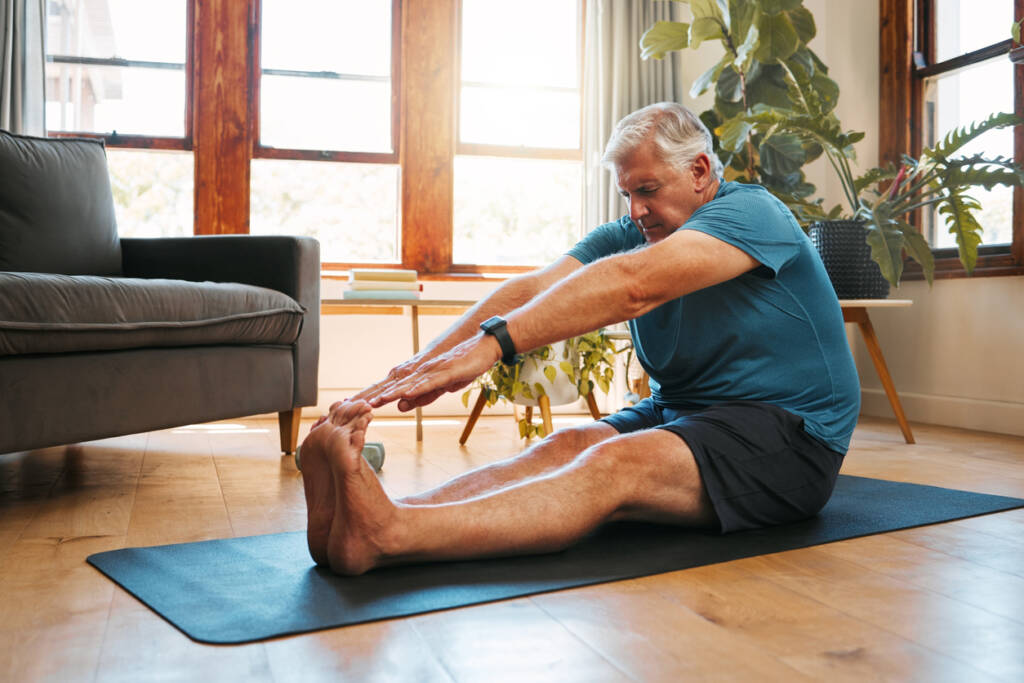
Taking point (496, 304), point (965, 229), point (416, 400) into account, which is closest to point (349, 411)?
point (416, 400)

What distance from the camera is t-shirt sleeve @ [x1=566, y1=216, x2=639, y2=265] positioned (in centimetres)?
192

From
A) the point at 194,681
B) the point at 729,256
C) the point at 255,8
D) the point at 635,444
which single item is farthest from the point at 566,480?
the point at 255,8

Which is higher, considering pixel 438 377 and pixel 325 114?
pixel 325 114

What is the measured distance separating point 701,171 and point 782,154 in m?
2.04

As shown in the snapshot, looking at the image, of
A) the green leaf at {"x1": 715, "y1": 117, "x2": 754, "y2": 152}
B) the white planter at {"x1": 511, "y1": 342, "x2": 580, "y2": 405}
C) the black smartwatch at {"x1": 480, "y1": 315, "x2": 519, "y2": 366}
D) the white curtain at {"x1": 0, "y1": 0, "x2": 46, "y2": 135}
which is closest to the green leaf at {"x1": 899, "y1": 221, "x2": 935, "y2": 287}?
the green leaf at {"x1": 715, "y1": 117, "x2": 754, "y2": 152}

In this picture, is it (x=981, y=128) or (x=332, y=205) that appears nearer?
(x=981, y=128)

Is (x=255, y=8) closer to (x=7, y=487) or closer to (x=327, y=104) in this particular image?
(x=327, y=104)

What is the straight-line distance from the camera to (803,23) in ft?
12.5

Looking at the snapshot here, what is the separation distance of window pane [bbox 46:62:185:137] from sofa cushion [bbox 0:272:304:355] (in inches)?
73.3

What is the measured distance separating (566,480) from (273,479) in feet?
3.88

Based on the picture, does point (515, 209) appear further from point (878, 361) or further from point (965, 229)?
point (965, 229)

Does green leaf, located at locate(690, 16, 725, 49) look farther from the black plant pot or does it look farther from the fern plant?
the black plant pot

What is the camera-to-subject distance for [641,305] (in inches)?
55.8

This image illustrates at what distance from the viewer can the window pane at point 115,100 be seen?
12.5ft
